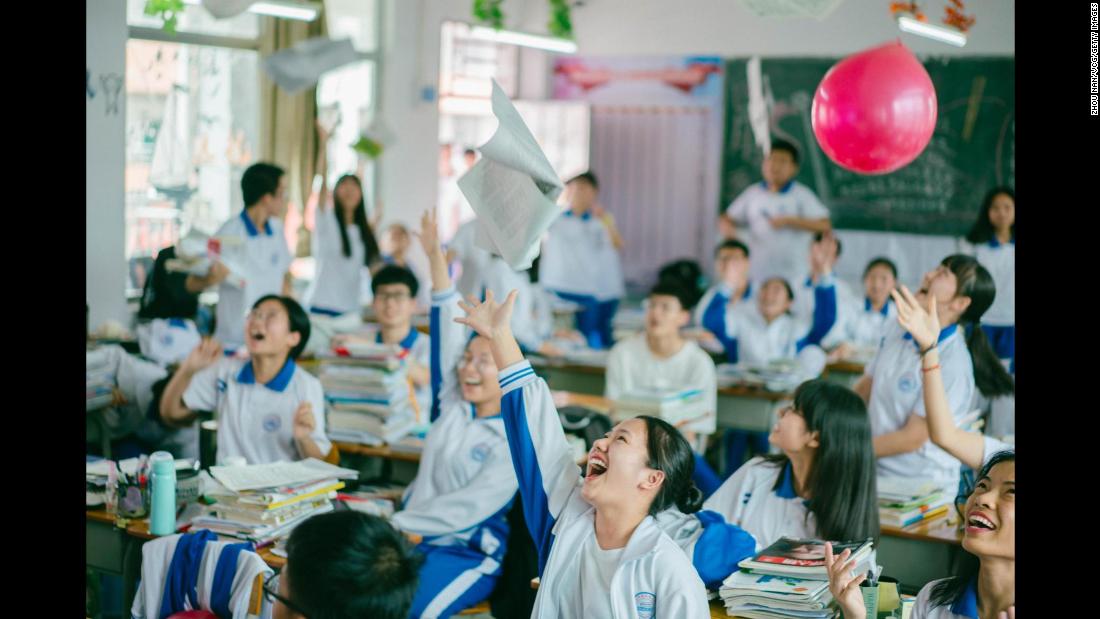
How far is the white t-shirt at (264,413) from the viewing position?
4.12m

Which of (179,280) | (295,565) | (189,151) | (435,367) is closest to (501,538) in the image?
(435,367)

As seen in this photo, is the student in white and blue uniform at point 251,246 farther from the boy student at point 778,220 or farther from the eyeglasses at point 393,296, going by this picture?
the boy student at point 778,220

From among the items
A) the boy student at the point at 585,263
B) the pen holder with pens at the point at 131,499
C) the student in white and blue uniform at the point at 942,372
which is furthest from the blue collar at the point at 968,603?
the boy student at the point at 585,263

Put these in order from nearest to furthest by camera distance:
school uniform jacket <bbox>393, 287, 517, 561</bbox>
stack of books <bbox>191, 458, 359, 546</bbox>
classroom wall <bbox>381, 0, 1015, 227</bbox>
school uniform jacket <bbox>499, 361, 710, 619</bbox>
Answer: school uniform jacket <bbox>499, 361, 710, 619</bbox>, stack of books <bbox>191, 458, 359, 546</bbox>, school uniform jacket <bbox>393, 287, 517, 561</bbox>, classroom wall <bbox>381, 0, 1015, 227</bbox>

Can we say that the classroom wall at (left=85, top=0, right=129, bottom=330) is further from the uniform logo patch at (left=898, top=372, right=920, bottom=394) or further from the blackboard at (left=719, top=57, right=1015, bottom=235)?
the blackboard at (left=719, top=57, right=1015, bottom=235)

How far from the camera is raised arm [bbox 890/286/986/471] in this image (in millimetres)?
3299

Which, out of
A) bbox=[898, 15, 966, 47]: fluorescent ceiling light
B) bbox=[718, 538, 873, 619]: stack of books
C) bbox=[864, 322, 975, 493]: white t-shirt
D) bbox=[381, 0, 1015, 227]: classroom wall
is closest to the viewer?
bbox=[718, 538, 873, 619]: stack of books

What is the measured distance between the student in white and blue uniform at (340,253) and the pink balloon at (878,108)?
4.91 meters

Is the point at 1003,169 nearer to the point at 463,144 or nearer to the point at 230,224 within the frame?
the point at 463,144

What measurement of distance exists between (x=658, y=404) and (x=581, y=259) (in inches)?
154

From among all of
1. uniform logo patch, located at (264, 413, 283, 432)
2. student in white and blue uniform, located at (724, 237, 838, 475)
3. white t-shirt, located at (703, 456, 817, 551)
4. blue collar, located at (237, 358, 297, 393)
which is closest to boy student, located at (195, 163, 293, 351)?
blue collar, located at (237, 358, 297, 393)

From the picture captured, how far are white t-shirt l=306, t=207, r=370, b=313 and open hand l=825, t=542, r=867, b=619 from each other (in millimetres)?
5555

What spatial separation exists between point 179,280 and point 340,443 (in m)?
1.75

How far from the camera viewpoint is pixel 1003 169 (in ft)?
28.0
